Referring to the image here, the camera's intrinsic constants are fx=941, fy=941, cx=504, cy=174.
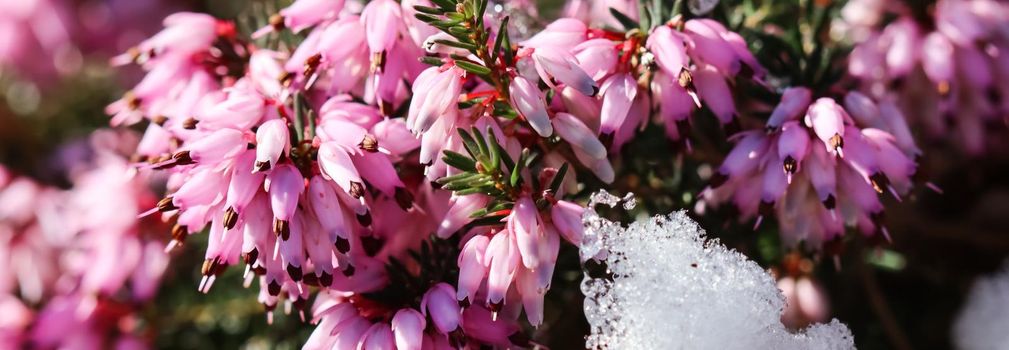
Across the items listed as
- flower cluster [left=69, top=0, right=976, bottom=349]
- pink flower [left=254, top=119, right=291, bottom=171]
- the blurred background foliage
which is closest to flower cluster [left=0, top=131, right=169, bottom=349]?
the blurred background foliage

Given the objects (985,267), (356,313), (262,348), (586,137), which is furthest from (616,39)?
(985,267)

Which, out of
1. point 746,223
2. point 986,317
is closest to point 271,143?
point 746,223

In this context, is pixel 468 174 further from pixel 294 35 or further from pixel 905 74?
pixel 905 74

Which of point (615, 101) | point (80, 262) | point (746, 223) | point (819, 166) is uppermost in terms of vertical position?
point (615, 101)

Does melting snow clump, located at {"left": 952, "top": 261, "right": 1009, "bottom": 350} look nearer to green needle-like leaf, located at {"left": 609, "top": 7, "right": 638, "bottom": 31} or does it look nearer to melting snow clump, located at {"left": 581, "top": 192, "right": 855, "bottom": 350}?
melting snow clump, located at {"left": 581, "top": 192, "right": 855, "bottom": 350}

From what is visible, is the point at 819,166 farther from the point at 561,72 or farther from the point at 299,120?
the point at 299,120

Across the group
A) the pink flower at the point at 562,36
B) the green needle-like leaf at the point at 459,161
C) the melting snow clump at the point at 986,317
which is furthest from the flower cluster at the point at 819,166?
the melting snow clump at the point at 986,317

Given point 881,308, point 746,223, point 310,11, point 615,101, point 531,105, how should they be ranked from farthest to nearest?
point 881,308, point 746,223, point 310,11, point 615,101, point 531,105
